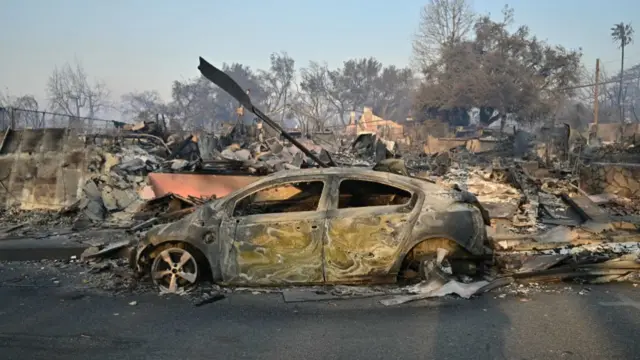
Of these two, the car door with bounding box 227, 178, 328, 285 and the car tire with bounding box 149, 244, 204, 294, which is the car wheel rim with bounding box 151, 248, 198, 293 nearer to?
the car tire with bounding box 149, 244, 204, 294

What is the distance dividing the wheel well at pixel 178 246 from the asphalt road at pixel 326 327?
18.3 inches

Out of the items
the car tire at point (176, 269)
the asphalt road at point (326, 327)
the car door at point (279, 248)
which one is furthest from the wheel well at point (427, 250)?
the car tire at point (176, 269)

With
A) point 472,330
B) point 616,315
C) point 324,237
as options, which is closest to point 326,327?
point 324,237

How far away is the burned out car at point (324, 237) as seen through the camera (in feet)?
18.6

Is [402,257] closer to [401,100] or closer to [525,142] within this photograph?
[525,142]

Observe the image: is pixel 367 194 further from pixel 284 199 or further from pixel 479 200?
pixel 479 200

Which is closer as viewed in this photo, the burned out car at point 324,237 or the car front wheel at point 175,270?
the burned out car at point 324,237

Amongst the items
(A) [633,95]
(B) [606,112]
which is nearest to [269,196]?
(B) [606,112]

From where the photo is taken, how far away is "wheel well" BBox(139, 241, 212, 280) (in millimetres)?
5988

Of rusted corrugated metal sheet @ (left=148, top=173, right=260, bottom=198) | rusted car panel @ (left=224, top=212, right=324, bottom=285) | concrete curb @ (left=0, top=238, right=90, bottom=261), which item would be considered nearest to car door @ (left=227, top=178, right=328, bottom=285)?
rusted car panel @ (left=224, top=212, right=324, bottom=285)

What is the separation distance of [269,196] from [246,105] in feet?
8.16

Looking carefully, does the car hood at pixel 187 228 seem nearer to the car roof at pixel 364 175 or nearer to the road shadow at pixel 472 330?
the car roof at pixel 364 175

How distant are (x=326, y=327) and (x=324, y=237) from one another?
3.75ft

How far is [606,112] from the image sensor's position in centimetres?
6219
